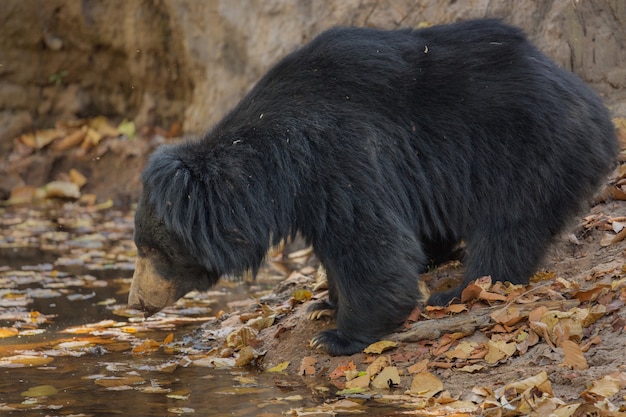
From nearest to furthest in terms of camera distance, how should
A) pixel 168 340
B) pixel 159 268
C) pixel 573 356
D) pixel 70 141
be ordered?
1. pixel 573 356
2. pixel 159 268
3. pixel 168 340
4. pixel 70 141

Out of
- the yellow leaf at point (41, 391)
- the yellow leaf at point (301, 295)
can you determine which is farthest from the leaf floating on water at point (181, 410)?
the yellow leaf at point (301, 295)

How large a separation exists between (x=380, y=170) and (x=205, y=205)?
829 millimetres

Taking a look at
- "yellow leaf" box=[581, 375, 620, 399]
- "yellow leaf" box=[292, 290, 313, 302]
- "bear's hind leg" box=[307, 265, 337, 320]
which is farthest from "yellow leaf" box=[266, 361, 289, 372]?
"yellow leaf" box=[581, 375, 620, 399]

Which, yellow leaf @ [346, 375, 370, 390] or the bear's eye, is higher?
the bear's eye

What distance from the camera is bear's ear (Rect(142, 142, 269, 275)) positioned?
4230mm

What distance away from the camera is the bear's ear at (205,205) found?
4.23 meters

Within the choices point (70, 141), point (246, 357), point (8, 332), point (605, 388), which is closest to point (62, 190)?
point (70, 141)

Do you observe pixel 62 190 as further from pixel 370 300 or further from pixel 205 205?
pixel 370 300

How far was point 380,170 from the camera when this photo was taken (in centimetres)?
438

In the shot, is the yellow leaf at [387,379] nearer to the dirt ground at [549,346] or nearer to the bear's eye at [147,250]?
the dirt ground at [549,346]

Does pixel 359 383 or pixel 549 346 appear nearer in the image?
pixel 549 346

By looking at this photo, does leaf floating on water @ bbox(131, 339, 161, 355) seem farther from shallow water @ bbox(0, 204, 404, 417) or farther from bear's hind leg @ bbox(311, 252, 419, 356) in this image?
bear's hind leg @ bbox(311, 252, 419, 356)

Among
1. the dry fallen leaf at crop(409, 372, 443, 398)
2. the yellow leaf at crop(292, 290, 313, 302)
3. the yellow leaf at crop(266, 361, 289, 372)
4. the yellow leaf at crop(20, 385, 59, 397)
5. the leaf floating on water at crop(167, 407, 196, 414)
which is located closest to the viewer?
the leaf floating on water at crop(167, 407, 196, 414)

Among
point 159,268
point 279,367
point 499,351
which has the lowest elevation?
point 279,367
